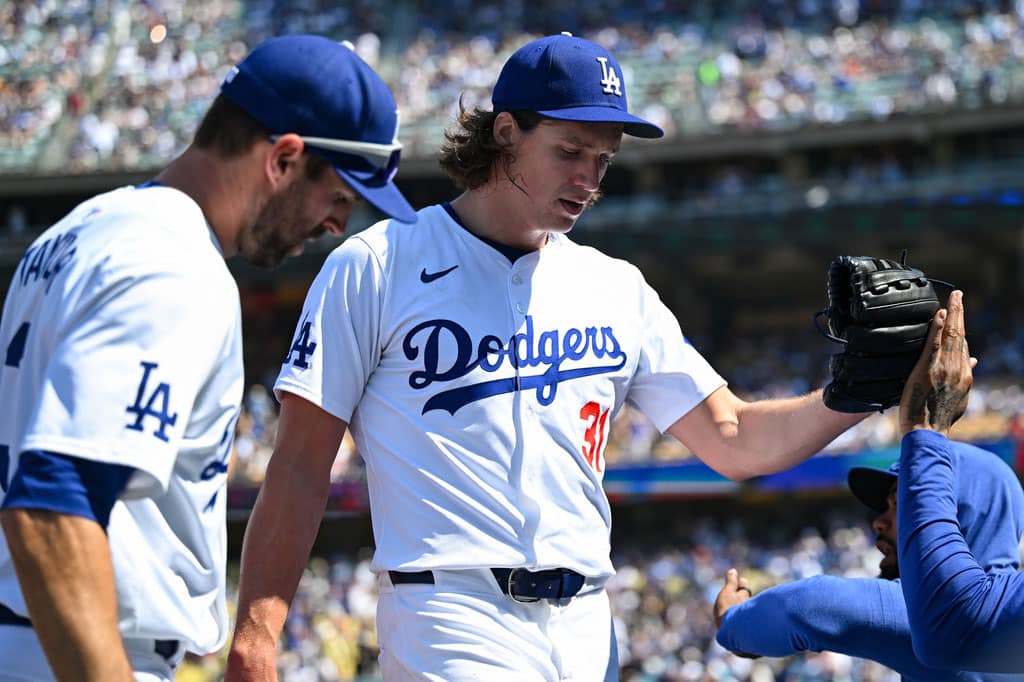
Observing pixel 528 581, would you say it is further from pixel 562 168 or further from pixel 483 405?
pixel 562 168

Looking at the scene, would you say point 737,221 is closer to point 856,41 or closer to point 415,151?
point 856,41

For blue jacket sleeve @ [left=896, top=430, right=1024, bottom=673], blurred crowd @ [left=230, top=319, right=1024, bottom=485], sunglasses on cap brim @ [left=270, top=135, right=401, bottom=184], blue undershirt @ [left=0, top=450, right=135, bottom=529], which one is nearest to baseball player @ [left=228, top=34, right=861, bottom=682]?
blue jacket sleeve @ [left=896, top=430, right=1024, bottom=673]

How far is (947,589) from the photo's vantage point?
8.05 feet

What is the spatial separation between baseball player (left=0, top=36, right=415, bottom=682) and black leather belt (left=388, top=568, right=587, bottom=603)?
2.04 feet

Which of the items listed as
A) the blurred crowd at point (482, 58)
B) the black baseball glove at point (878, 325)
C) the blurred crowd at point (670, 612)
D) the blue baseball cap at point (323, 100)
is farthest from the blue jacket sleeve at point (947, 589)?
the blurred crowd at point (482, 58)

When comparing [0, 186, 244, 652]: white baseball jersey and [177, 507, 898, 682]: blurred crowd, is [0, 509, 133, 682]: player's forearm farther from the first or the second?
[177, 507, 898, 682]: blurred crowd

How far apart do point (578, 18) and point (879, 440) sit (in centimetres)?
1253

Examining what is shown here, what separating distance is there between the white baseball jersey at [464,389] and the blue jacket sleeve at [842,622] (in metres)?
0.53

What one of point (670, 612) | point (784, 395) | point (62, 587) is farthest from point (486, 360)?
point (784, 395)

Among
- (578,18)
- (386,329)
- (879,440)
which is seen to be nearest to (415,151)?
(578,18)

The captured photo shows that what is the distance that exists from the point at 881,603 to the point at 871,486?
413 mm

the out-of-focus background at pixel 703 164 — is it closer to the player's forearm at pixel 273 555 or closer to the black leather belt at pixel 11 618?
the player's forearm at pixel 273 555

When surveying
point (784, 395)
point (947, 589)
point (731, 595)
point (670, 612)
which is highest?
point (947, 589)

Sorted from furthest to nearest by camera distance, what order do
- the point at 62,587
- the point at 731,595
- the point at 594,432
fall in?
the point at 731,595, the point at 594,432, the point at 62,587
